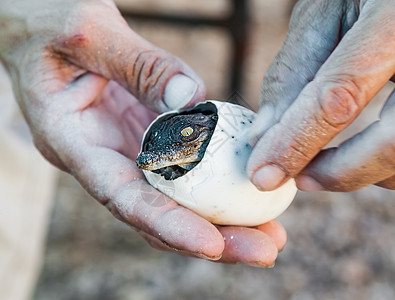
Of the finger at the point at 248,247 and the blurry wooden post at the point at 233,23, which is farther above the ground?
the finger at the point at 248,247

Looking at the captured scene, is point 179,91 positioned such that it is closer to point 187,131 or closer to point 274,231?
point 187,131

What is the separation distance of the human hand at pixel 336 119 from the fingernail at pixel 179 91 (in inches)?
11.1

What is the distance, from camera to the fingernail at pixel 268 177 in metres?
1.29

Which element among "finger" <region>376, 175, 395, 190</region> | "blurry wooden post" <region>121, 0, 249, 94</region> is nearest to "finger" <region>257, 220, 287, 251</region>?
"finger" <region>376, 175, 395, 190</region>

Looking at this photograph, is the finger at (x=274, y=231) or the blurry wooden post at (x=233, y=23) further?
the blurry wooden post at (x=233, y=23)

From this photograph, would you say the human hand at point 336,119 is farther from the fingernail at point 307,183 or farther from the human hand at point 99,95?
the human hand at point 99,95

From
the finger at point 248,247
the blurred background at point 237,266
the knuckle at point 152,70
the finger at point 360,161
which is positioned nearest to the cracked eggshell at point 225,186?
the finger at point 248,247

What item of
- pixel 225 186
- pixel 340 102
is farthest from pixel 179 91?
pixel 340 102

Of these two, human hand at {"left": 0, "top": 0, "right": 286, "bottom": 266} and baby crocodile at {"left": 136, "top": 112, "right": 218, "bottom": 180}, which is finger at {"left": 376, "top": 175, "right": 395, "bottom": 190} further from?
baby crocodile at {"left": 136, "top": 112, "right": 218, "bottom": 180}

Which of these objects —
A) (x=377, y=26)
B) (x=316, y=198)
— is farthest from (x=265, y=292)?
(x=377, y=26)

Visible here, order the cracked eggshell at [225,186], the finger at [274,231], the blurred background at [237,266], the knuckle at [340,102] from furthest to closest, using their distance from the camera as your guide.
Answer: the blurred background at [237,266], the finger at [274,231], the cracked eggshell at [225,186], the knuckle at [340,102]

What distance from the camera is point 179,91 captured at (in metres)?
1.60

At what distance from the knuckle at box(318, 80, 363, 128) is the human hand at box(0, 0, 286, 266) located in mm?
409

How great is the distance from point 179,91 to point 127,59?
188mm
